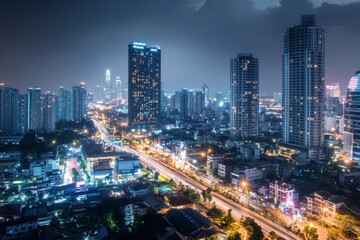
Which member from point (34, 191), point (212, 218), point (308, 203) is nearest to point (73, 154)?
point (34, 191)

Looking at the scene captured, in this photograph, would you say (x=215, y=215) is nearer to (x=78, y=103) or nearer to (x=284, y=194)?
(x=284, y=194)

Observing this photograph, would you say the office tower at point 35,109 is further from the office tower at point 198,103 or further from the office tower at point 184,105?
the office tower at point 198,103

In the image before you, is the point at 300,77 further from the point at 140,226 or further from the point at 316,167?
the point at 140,226

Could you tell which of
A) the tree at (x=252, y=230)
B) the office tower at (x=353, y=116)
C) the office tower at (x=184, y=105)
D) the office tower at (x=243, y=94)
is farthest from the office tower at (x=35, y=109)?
the office tower at (x=353, y=116)

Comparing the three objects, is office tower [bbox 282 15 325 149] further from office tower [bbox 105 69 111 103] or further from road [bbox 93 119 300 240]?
office tower [bbox 105 69 111 103]

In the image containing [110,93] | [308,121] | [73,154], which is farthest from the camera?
[110,93]

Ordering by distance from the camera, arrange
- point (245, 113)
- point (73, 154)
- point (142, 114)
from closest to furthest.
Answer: point (73, 154)
point (245, 113)
point (142, 114)
